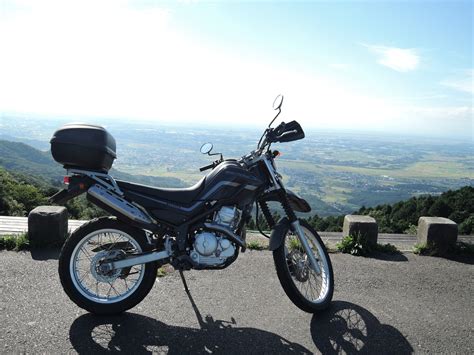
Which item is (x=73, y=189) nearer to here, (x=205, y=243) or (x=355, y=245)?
(x=205, y=243)

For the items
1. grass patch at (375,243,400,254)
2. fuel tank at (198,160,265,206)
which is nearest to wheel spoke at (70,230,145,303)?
fuel tank at (198,160,265,206)

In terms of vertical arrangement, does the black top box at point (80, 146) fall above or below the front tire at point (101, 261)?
above

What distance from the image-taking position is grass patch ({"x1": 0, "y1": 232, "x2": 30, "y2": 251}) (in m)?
4.95

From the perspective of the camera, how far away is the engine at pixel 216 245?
3.60 metres

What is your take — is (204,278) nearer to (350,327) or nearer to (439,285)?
(350,327)

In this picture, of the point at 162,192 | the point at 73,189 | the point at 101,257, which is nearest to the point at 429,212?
the point at 162,192

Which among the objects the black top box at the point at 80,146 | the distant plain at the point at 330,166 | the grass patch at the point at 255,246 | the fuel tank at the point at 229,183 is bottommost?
the distant plain at the point at 330,166

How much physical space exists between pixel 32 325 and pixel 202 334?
1.38 m

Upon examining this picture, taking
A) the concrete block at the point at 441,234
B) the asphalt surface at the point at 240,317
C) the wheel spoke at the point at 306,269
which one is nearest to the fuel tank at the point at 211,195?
the wheel spoke at the point at 306,269

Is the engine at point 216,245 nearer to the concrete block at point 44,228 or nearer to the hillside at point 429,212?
the concrete block at point 44,228

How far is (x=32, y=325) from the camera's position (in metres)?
3.30

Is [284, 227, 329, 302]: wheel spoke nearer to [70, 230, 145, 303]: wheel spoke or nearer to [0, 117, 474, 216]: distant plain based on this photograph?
[70, 230, 145, 303]: wheel spoke

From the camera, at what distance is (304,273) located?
400 centimetres

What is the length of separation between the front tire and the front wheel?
46.6 inches
